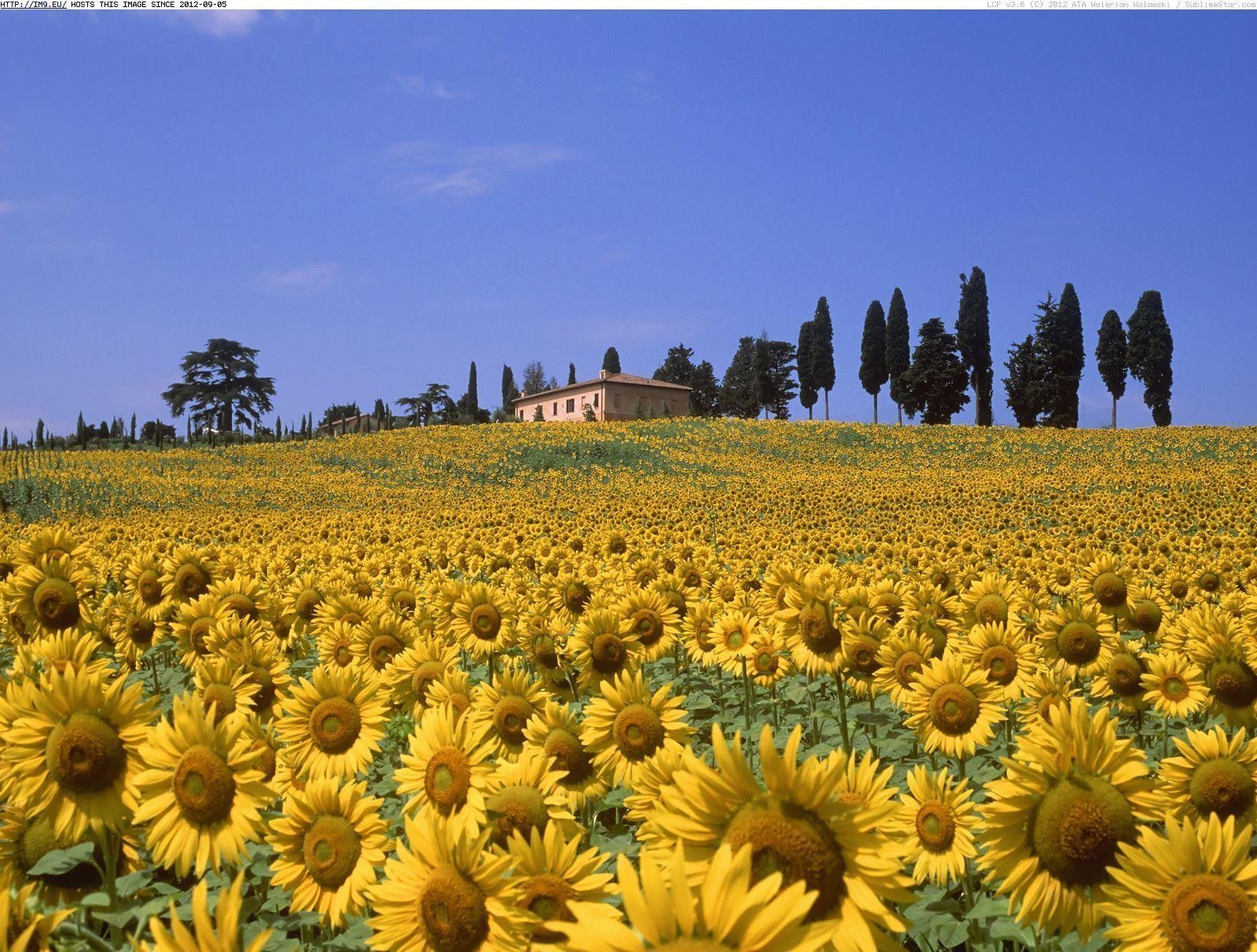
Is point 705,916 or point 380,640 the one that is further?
point 380,640

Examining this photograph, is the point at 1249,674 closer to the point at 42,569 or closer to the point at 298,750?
the point at 298,750

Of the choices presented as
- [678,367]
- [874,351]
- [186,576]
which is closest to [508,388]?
[678,367]

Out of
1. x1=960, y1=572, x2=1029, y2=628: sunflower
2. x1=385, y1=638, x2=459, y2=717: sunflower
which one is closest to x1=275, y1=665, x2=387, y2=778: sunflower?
x1=385, y1=638, x2=459, y2=717: sunflower

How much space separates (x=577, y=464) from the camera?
3978 centimetres

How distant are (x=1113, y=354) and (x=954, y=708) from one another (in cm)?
7736

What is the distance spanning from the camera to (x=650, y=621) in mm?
5328

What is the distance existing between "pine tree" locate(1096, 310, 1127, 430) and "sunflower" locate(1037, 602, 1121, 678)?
74.3 m

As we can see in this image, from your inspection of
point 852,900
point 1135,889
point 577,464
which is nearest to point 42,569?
point 852,900

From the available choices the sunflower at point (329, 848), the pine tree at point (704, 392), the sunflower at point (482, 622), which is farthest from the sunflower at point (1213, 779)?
the pine tree at point (704, 392)

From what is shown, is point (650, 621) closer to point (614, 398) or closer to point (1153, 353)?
point (1153, 353)

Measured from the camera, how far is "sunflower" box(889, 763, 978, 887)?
3.34 m

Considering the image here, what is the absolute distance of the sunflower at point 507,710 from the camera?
352 cm

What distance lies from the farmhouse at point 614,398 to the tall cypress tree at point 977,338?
2761cm

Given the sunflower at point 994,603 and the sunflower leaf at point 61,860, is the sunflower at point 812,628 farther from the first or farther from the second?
the sunflower leaf at point 61,860
